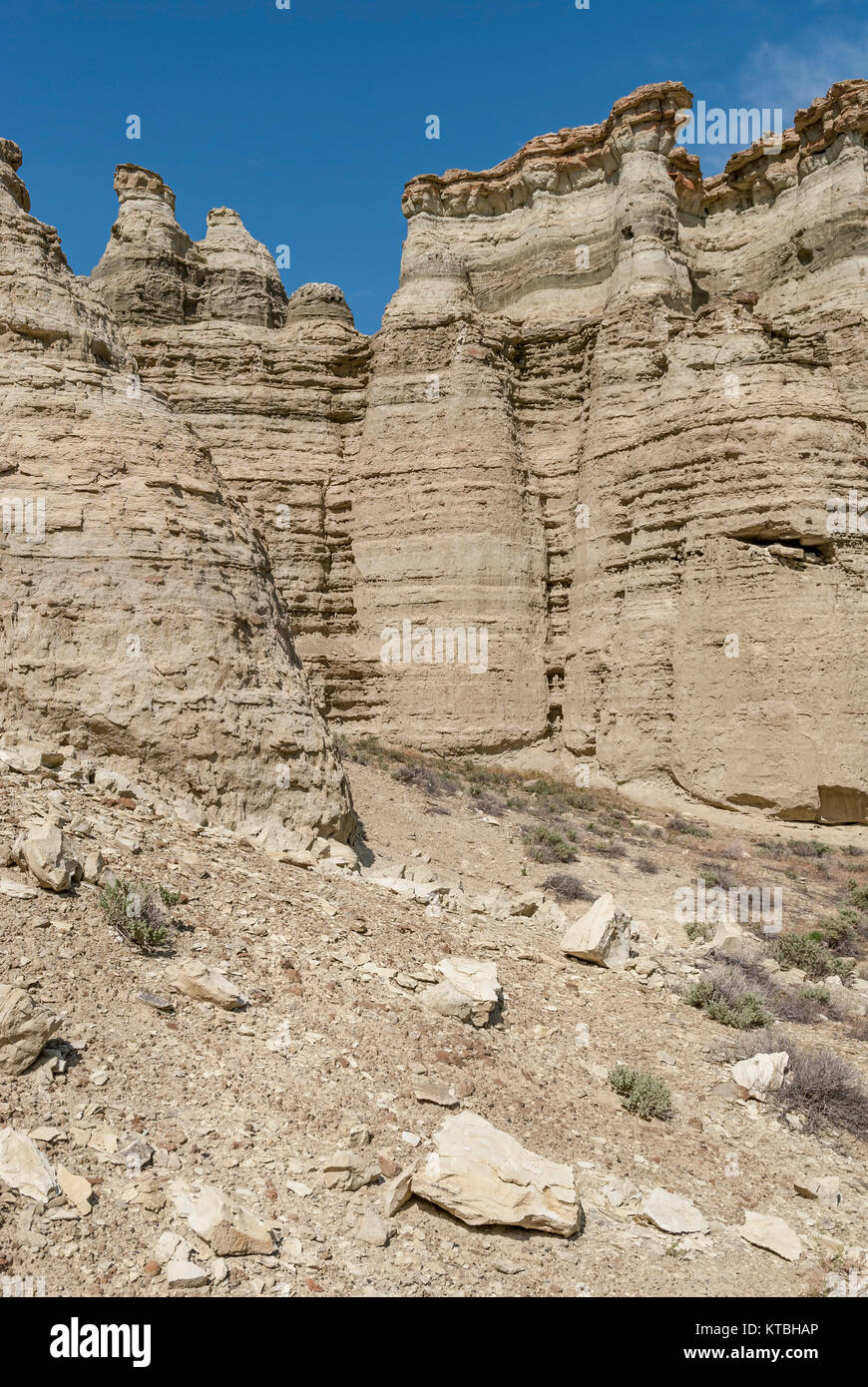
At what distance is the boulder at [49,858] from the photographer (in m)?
5.47

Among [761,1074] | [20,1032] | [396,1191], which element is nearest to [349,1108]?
[396,1191]

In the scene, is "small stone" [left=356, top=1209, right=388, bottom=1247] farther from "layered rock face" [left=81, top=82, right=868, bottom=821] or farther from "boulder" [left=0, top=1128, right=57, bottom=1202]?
"layered rock face" [left=81, top=82, right=868, bottom=821]

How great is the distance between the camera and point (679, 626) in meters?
21.0

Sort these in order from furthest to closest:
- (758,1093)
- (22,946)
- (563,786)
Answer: (563,786)
(758,1093)
(22,946)

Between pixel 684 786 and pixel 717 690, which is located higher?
pixel 717 690

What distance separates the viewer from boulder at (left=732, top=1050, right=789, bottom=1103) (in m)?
5.77

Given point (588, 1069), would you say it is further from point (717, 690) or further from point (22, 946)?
point (717, 690)

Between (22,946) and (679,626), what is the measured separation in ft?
60.6

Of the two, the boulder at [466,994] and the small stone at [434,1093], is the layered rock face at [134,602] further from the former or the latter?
the small stone at [434,1093]

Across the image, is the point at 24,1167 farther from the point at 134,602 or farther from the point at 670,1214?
the point at 134,602

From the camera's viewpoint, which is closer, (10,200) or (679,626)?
(10,200)

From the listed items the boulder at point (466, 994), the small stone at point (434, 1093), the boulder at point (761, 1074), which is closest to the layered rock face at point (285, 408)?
the boulder at point (466, 994)

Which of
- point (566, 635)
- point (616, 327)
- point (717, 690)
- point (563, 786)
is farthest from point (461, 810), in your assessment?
point (616, 327)

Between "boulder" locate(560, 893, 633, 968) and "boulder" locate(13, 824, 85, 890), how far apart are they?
14.3ft
